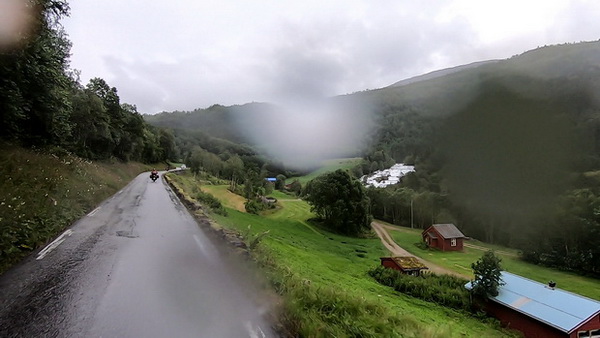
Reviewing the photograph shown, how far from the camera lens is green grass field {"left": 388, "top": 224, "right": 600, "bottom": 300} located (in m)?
35.0

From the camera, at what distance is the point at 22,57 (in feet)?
45.3

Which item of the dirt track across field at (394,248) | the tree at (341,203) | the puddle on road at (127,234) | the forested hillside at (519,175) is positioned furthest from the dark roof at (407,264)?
the puddle on road at (127,234)

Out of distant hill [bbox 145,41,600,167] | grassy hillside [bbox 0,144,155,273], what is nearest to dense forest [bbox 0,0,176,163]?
grassy hillside [bbox 0,144,155,273]

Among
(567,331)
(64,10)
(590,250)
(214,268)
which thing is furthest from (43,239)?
(590,250)

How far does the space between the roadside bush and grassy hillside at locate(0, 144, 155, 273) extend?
815 inches

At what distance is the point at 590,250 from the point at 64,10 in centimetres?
5877

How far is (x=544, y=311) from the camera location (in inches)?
734

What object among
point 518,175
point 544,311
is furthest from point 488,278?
point 518,175

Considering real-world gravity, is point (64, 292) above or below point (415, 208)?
above

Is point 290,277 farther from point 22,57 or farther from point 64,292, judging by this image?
point 22,57

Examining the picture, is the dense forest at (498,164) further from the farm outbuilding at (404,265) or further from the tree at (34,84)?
the farm outbuilding at (404,265)

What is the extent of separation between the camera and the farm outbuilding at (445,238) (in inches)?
1855

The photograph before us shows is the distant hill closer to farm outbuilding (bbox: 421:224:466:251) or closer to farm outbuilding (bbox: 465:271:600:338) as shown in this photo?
farm outbuilding (bbox: 421:224:466:251)

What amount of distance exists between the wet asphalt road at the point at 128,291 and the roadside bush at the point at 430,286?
19896 mm
